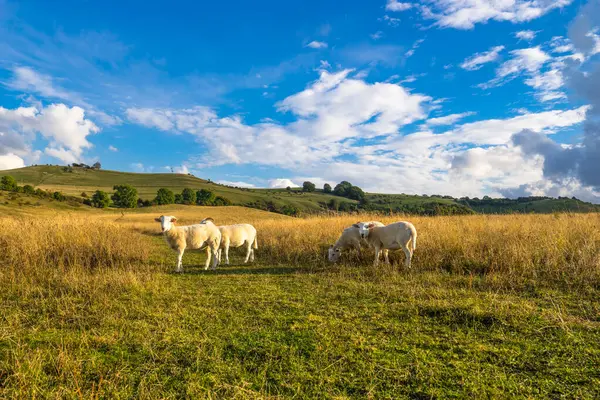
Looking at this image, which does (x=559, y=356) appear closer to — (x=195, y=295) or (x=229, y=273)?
(x=195, y=295)

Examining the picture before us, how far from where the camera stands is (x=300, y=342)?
4.61 m

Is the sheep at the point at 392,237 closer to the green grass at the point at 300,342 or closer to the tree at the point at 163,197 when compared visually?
the green grass at the point at 300,342

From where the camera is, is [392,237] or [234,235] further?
[234,235]

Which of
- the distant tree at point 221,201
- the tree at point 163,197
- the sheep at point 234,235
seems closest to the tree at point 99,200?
the tree at point 163,197

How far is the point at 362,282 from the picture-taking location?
8.36 metres

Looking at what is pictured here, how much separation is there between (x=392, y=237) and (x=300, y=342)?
258 inches

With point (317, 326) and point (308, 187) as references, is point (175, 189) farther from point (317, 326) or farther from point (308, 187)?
point (317, 326)

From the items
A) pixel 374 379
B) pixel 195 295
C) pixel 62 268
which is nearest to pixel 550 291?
pixel 374 379

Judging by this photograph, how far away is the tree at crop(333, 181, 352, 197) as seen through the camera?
5079 inches

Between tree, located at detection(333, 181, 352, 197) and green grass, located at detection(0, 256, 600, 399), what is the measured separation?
122237 mm

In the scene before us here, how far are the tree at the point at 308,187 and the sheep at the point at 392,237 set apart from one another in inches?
5280

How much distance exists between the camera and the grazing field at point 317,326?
3.59 metres

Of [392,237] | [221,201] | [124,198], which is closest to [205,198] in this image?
[221,201]

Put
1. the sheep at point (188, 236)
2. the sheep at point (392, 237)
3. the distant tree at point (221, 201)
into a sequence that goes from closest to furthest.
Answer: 1. the sheep at point (392, 237)
2. the sheep at point (188, 236)
3. the distant tree at point (221, 201)
